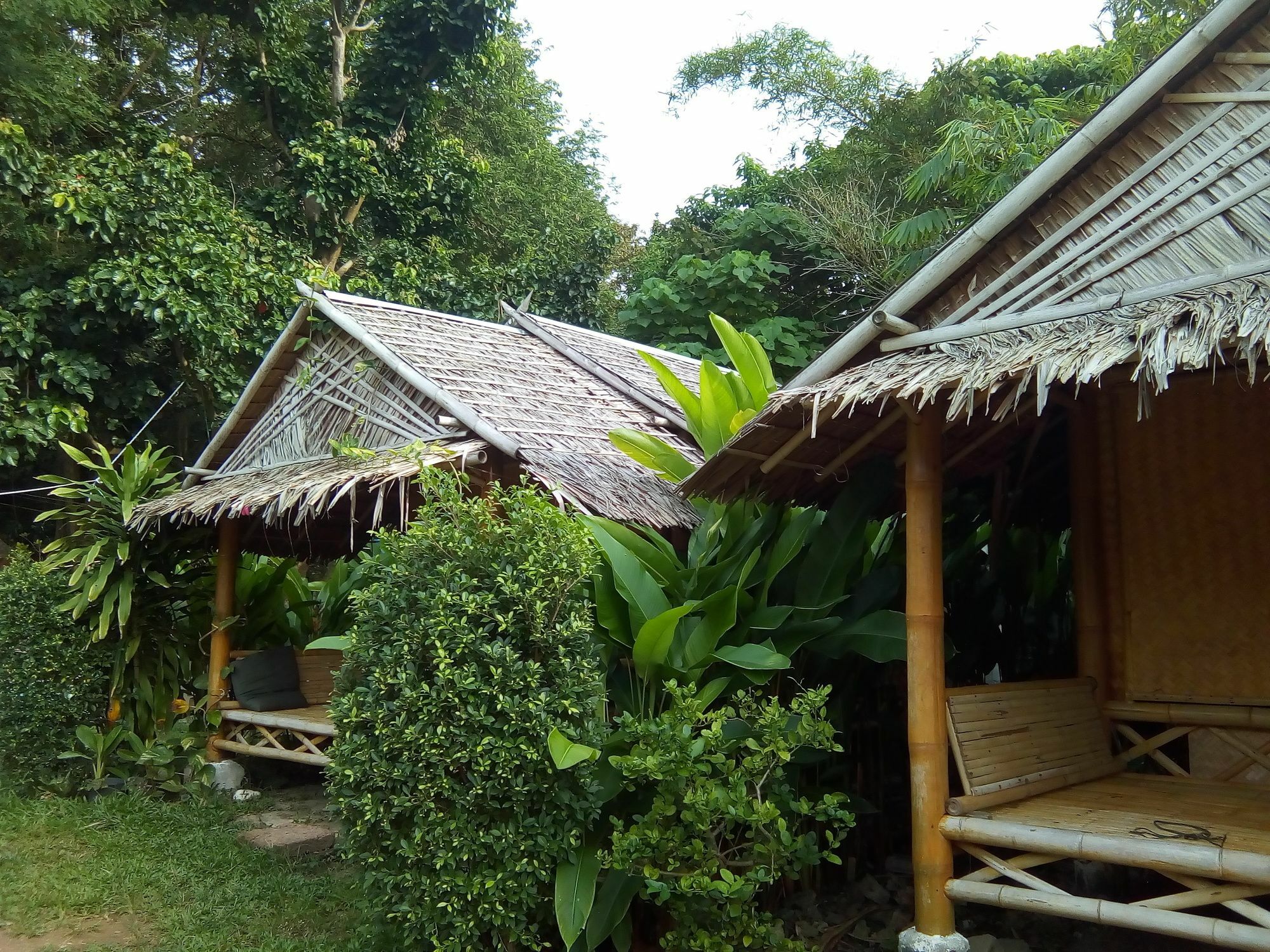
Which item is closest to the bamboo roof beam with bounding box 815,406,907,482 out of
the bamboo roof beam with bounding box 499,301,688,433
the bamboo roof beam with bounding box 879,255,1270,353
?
the bamboo roof beam with bounding box 879,255,1270,353

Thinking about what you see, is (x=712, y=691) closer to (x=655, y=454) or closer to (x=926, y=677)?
(x=926, y=677)

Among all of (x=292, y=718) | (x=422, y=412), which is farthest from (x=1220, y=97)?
(x=292, y=718)

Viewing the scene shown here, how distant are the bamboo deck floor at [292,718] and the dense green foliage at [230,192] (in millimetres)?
4058

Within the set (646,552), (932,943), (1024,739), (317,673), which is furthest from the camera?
(317,673)

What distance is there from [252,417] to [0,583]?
2.09m

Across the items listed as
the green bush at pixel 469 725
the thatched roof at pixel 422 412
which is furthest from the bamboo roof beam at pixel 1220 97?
the thatched roof at pixel 422 412

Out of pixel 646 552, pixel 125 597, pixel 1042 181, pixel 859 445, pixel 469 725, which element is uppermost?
pixel 1042 181

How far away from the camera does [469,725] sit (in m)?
3.62

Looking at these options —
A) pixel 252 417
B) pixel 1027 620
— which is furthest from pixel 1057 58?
pixel 252 417

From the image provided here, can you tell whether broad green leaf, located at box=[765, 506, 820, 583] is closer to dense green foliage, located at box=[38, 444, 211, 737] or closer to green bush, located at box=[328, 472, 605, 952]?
green bush, located at box=[328, 472, 605, 952]

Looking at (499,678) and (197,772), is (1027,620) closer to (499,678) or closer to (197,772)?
(499,678)

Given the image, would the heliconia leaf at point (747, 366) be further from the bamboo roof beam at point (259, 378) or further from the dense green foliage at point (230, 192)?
the dense green foliage at point (230, 192)

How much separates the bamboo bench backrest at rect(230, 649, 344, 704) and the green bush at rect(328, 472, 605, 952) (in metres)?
4.14

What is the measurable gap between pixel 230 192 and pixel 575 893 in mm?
11475
